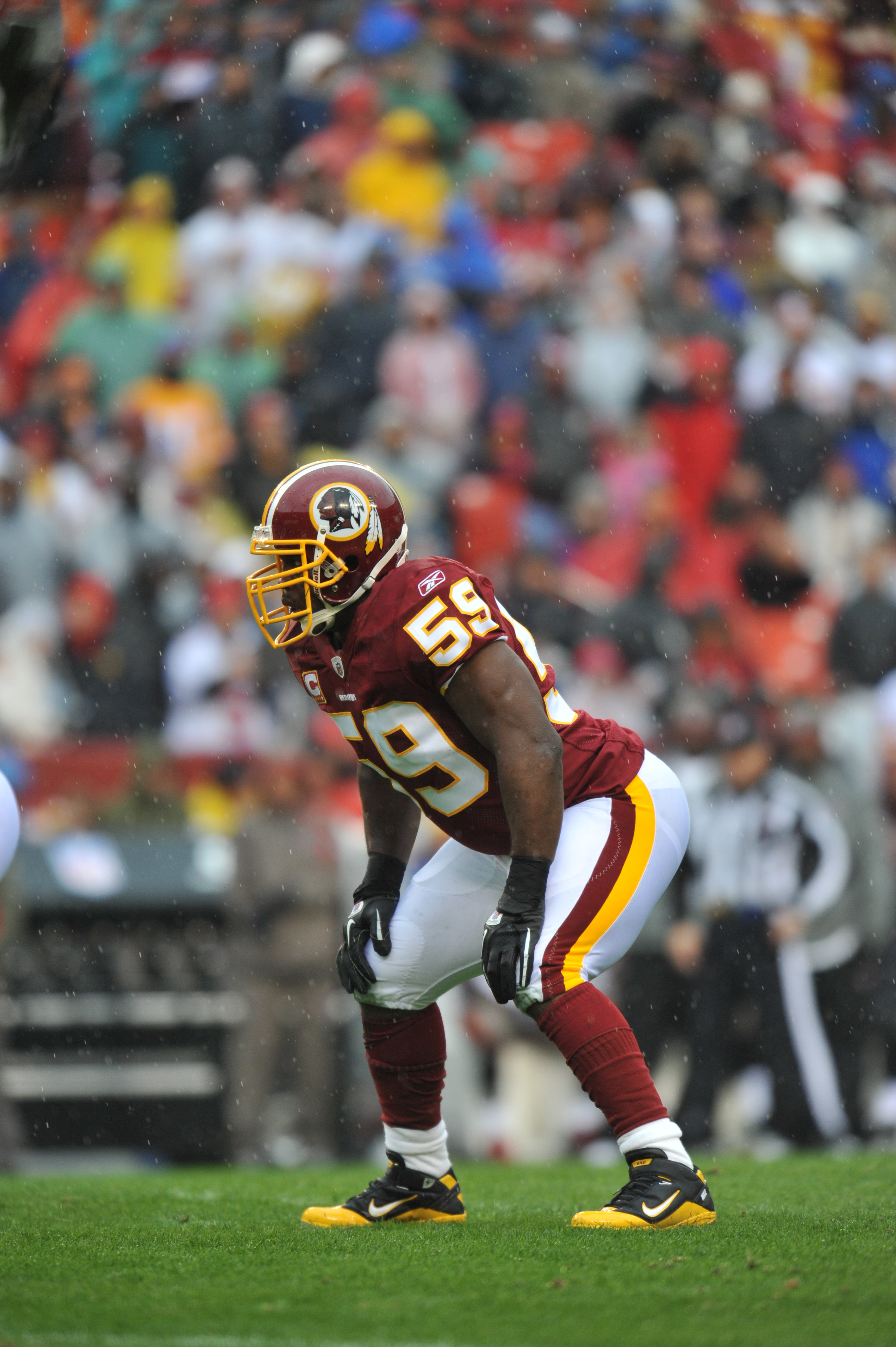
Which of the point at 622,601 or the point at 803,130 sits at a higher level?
the point at 803,130

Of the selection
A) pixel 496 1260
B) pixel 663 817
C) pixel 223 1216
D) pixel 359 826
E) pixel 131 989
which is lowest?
pixel 131 989

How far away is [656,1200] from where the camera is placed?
337 centimetres

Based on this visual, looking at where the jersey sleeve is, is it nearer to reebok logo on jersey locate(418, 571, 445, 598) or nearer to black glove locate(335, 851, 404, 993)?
reebok logo on jersey locate(418, 571, 445, 598)

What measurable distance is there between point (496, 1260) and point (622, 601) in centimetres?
569

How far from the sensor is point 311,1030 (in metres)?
6.93

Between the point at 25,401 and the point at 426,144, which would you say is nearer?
the point at 25,401

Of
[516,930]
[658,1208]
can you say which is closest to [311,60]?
[516,930]

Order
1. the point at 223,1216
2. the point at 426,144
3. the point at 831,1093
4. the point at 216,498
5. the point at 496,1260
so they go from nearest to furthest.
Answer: the point at 496,1260, the point at 223,1216, the point at 831,1093, the point at 216,498, the point at 426,144

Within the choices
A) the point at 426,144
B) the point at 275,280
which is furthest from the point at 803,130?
the point at 275,280

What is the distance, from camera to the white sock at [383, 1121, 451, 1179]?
3793 millimetres

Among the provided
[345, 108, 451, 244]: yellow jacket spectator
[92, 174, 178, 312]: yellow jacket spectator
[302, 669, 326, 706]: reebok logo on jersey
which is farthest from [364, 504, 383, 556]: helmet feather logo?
[345, 108, 451, 244]: yellow jacket spectator

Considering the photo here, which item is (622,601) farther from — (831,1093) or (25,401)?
(25,401)

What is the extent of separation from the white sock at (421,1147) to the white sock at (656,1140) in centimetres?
55

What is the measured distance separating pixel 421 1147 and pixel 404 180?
833 centimetres
